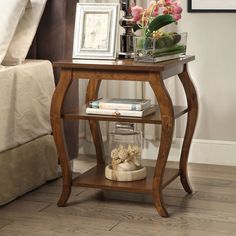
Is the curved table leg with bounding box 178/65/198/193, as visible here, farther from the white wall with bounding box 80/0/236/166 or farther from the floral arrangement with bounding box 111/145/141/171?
the white wall with bounding box 80/0/236/166

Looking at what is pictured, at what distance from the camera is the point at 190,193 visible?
328 centimetres

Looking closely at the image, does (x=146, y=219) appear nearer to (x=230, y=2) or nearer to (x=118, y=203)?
(x=118, y=203)

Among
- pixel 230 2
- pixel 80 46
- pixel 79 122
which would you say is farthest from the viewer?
pixel 79 122

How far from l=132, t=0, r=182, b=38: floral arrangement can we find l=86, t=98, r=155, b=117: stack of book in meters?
0.32

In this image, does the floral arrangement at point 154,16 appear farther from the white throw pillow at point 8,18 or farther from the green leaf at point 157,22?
the white throw pillow at point 8,18

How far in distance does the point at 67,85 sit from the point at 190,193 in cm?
86

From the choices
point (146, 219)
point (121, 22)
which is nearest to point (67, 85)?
point (121, 22)

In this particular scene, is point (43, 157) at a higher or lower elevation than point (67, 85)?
lower

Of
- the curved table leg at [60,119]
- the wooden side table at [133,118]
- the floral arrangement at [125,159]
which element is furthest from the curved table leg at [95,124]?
the curved table leg at [60,119]

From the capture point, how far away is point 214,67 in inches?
149

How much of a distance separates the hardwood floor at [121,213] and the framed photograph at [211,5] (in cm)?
98

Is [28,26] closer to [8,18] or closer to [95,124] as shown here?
[8,18]

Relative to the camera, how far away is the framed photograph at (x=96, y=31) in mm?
3033

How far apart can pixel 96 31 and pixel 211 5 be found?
3.07ft
